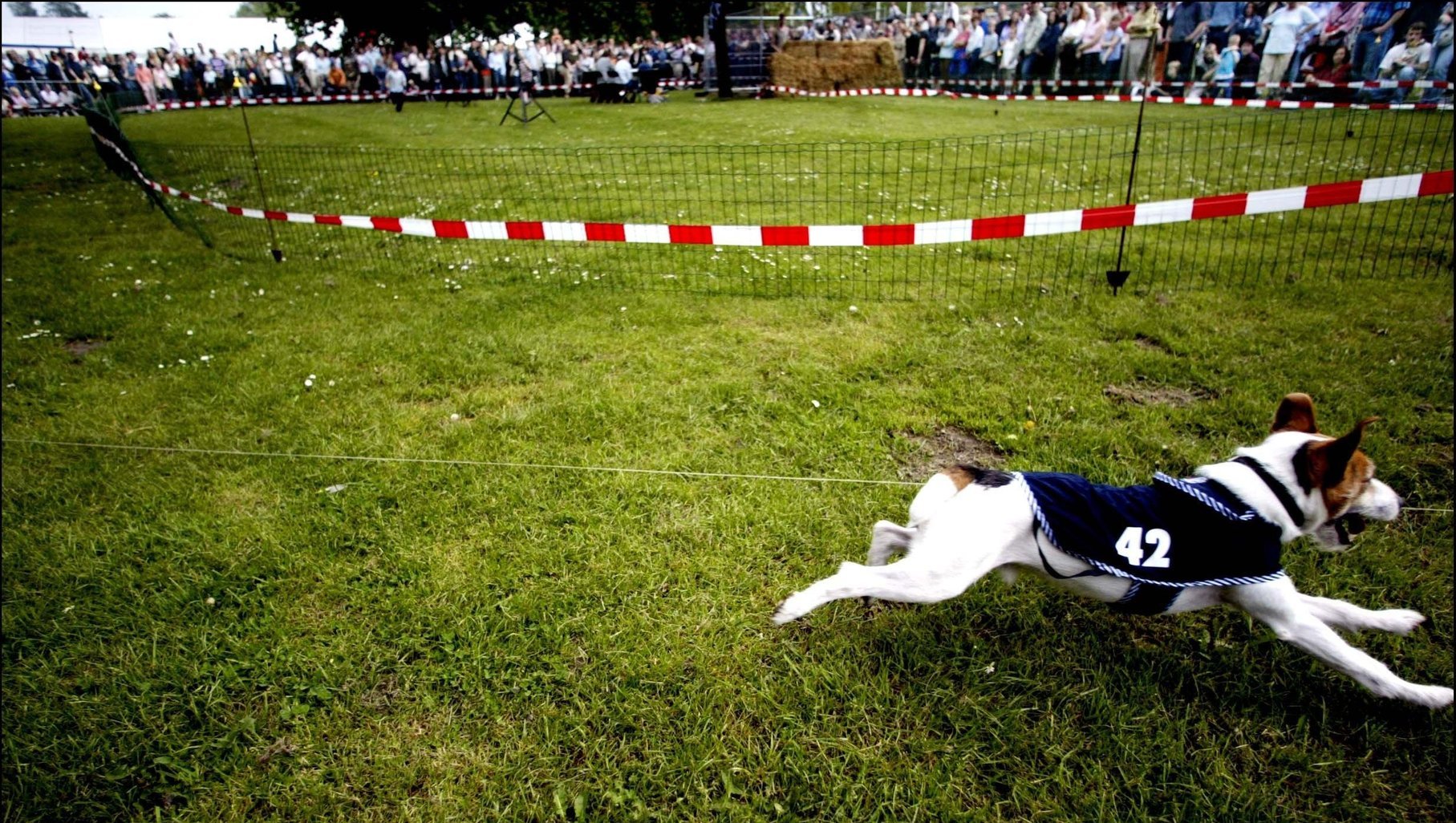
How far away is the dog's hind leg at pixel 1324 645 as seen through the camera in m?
2.46

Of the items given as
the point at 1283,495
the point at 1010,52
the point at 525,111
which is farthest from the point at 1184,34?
the point at 1283,495

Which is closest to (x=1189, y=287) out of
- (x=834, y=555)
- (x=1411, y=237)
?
(x=1411, y=237)

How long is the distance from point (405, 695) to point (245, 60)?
37.4 meters

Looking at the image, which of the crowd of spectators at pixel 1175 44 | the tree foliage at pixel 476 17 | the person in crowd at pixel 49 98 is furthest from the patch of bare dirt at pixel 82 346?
the person in crowd at pixel 49 98

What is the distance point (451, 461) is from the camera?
13.7 ft

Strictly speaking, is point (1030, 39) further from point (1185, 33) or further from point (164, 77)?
point (164, 77)

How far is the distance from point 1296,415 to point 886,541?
1672mm

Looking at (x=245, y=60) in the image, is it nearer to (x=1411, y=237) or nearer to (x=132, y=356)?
(x=132, y=356)

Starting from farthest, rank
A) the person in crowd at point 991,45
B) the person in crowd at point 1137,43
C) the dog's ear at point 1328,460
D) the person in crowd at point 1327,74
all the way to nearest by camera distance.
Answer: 1. the person in crowd at point 991,45
2. the person in crowd at point 1137,43
3. the person in crowd at point 1327,74
4. the dog's ear at point 1328,460

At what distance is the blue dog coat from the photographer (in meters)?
2.44

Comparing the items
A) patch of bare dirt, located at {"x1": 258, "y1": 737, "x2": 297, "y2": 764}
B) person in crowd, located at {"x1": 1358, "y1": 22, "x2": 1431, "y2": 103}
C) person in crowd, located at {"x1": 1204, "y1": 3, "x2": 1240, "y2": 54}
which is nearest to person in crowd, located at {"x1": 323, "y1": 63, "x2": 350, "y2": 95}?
person in crowd, located at {"x1": 1204, "y1": 3, "x2": 1240, "y2": 54}

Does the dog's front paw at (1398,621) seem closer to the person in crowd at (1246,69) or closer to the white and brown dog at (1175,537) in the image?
the white and brown dog at (1175,537)

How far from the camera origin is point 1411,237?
7.18 metres

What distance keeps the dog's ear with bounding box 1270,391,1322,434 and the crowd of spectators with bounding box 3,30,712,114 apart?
84.7ft
